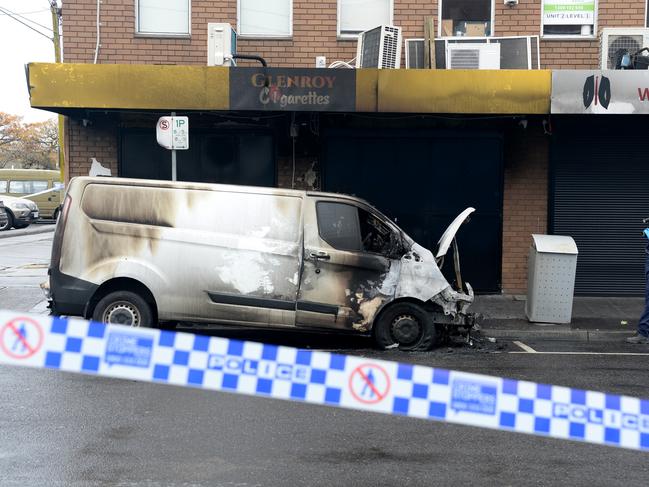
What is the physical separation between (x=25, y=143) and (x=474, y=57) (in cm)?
6233

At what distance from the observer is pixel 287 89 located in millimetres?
11898

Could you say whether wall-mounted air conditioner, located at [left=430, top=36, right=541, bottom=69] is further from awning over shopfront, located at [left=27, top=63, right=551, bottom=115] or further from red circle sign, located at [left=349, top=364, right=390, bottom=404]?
red circle sign, located at [left=349, top=364, right=390, bottom=404]

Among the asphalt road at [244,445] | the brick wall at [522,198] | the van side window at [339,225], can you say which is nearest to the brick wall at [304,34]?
the brick wall at [522,198]

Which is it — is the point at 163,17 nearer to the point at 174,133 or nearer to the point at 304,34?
A: the point at 304,34

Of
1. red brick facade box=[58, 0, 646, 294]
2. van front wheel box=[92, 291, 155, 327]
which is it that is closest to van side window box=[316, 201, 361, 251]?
van front wheel box=[92, 291, 155, 327]

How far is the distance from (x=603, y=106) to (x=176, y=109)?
21.2ft

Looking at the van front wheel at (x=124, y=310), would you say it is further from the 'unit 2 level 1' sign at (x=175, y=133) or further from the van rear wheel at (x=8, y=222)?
the van rear wheel at (x=8, y=222)

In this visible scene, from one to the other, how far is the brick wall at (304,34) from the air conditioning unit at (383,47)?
79 cm

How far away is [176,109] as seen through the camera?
39.5 ft

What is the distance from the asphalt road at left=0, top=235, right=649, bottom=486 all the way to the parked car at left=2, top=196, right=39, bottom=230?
23.6m

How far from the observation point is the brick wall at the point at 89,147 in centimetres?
1348

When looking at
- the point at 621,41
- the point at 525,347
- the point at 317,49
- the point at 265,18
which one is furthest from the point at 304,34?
the point at 525,347

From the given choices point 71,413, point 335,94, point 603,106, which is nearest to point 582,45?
point 603,106

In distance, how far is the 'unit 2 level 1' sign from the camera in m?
11.0
